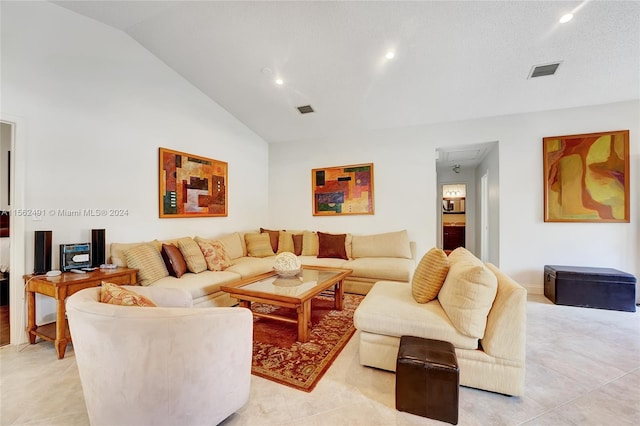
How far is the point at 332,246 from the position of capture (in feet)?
14.2

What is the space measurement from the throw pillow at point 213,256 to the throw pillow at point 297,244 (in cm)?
138

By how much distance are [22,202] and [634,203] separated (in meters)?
6.81

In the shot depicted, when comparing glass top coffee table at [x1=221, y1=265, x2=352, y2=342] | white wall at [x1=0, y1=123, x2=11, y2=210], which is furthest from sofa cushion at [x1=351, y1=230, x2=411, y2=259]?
white wall at [x1=0, y1=123, x2=11, y2=210]

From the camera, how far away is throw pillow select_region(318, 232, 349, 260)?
14.0 ft

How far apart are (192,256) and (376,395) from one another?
2.49m

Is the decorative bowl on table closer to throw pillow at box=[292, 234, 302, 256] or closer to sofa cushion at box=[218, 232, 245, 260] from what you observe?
sofa cushion at box=[218, 232, 245, 260]

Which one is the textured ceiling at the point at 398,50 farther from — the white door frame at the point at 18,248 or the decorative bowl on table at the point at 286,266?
the decorative bowl on table at the point at 286,266

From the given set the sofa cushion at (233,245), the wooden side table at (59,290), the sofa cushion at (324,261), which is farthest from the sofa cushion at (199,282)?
the sofa cushion at (324,261)

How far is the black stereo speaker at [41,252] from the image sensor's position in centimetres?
234

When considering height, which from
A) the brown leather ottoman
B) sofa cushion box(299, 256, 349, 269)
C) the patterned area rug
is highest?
sofa cushion box(299, 256, 349, 269)

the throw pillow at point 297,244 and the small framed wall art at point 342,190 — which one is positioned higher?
the small framed wall art at point 342,190

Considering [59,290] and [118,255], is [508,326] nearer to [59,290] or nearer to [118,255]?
[59,290]

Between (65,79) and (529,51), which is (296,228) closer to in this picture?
(65,79)

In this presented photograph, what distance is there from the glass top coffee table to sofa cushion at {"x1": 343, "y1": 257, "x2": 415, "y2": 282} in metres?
0.64
